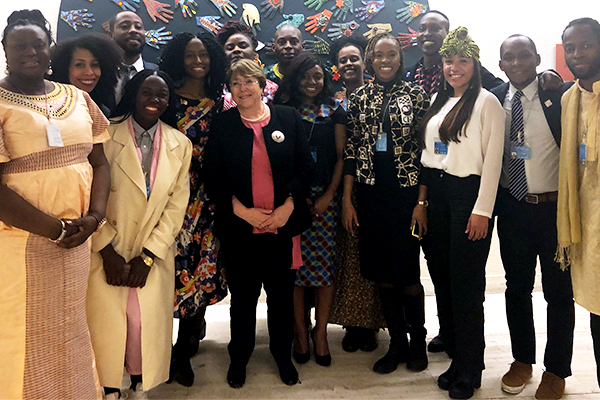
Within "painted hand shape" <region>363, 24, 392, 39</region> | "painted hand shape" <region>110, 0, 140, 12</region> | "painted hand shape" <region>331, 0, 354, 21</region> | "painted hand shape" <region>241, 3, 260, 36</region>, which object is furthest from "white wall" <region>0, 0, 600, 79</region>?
"painted hand shape" <region>110, 0, 140, 12</region>

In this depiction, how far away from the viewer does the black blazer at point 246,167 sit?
253cm

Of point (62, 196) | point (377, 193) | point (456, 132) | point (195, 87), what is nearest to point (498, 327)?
point (377, 193)

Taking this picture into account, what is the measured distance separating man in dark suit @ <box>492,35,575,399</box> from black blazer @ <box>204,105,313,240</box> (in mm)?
1053

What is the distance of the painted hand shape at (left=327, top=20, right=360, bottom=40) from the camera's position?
382 cm

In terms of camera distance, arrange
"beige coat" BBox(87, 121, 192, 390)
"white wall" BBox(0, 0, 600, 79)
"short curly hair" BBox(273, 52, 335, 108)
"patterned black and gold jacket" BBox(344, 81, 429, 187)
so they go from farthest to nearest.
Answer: "white wall" BBox(0, 0, 600, 79)
"short curly hair" BBox(273, 52, 335, 108)
"patterned black and gold jacket" BBox(344, 81, 429, 187)
"beige coat" BBox(87, 121, 192, 390)

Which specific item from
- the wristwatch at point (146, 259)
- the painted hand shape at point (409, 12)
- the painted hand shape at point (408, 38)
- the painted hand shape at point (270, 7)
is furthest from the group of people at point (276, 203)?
the painted hand shape at point (409, 12)

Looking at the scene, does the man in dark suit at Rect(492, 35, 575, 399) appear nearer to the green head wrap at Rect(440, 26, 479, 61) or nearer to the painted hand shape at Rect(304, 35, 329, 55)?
the green head wrap at Rect(440, 26, 479, 61)

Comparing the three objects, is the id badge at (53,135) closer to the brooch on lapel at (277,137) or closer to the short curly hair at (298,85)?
the brooch on lapel at (277,137)

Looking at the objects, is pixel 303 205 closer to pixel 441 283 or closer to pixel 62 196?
pixel 441 283

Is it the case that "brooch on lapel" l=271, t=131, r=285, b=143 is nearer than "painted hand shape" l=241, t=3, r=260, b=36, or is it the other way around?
"brooch on lapel" l=271, t=131, r=285, b=143

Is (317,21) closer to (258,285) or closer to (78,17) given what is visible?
(78,17)

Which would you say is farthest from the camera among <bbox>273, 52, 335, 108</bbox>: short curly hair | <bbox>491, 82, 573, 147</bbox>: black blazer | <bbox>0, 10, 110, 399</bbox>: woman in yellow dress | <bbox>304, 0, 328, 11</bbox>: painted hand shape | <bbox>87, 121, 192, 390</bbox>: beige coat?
<bbox>304, 0, 328, 11</bbox>: painted hand shape

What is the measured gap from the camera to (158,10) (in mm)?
3629

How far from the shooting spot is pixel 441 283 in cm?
259
